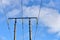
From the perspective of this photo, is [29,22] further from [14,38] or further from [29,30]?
[14,38]

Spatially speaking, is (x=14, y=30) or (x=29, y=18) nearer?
(x=29, y=18)

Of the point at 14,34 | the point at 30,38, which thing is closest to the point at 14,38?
the point at 14,34

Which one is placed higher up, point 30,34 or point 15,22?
point 15,22

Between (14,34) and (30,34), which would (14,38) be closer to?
(14,34)

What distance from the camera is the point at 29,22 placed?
33719 millimetres

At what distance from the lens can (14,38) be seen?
34.5 meters

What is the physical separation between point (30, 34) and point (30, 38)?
4.70 ft

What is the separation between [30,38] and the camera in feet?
111

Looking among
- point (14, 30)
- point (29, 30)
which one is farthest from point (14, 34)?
point (29, 30)

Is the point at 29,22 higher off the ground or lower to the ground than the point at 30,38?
higher

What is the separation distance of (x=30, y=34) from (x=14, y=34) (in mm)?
3083

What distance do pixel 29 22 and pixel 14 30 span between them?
3.62 metres

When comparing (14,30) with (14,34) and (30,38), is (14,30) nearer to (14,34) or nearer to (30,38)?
(14,34)

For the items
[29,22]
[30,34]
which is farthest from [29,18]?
[30,34]
